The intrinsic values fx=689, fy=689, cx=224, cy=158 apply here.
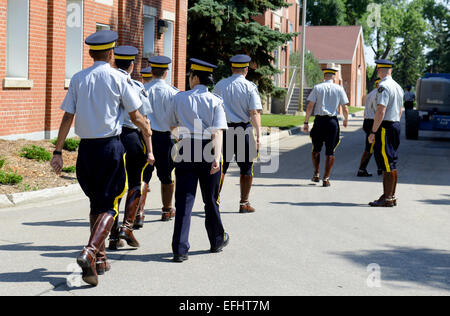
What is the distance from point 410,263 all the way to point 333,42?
6172 centimetres

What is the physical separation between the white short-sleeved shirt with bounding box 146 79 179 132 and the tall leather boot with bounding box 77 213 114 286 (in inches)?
109

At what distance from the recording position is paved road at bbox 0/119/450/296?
6.01 m

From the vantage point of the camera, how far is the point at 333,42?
66.9 meters

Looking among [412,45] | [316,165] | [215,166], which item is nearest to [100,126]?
[215,166]

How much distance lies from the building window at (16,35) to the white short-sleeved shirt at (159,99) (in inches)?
282

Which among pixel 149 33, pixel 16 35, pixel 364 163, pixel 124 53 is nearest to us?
pixel 124 53

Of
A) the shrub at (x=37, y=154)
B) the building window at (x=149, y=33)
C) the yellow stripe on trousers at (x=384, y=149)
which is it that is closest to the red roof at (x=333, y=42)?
the building window at (x=149, y=33)

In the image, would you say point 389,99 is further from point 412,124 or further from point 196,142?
point 412,124

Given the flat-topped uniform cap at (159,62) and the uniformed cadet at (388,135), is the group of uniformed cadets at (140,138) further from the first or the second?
the uniformed cadet at (388,135)

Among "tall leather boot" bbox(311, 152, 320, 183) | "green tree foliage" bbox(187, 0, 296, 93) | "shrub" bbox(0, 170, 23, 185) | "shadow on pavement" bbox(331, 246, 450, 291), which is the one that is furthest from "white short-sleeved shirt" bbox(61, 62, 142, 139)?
"green tree foliage" bbox(187, 0, 296, 93)

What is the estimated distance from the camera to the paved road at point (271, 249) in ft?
19.7

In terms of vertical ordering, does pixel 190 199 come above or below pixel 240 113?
below
